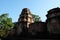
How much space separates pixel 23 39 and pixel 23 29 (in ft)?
7.59

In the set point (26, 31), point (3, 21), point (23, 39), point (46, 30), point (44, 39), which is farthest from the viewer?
point (3, 21)

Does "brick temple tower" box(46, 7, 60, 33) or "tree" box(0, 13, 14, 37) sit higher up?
"tree" box(0, 13, 14, 37)

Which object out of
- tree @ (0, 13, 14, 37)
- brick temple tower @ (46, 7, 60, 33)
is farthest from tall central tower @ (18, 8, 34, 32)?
tree @ (0, 13, 14, 37)

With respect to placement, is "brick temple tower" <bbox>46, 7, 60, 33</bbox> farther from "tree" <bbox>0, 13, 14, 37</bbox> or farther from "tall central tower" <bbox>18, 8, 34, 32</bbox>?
"tree" <bbox>0, 13, 14, 37</bbox>

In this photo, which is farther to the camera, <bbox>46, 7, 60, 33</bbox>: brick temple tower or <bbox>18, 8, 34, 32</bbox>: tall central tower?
<bbox>18, 8, 34, 32</bbox>: tall central tower

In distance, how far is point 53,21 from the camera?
8.95 meters

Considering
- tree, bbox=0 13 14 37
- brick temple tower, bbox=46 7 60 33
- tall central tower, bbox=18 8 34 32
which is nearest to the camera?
brick temple tower, bbox=46 7 60 33

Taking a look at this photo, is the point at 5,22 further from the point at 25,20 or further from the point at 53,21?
the point at 53,21

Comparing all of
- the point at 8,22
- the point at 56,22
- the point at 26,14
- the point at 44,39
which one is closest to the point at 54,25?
the point at 56,22

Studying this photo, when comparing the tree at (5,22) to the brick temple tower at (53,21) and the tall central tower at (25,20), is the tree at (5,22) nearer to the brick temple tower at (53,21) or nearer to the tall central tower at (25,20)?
the tall central tower at (25,20)

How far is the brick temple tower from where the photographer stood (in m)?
8.69

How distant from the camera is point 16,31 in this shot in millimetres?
11195

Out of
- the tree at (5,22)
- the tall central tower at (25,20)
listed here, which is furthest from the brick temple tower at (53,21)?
the tree at (5,22)

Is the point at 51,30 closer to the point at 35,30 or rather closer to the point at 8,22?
the point at 35,30
